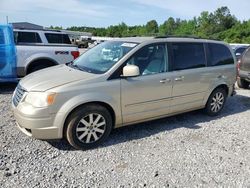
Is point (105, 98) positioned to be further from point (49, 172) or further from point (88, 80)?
point (49, 172)

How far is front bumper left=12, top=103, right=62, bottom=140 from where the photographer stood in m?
3.99

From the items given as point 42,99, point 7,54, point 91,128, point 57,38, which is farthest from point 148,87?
point 57,38

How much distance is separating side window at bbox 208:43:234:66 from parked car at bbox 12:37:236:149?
0.02m

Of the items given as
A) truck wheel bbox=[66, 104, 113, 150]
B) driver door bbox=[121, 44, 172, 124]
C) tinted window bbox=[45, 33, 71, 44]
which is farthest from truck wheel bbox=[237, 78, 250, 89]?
truck wheel bbox=[66, 104, 113, 150]

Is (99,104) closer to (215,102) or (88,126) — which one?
(88,126)

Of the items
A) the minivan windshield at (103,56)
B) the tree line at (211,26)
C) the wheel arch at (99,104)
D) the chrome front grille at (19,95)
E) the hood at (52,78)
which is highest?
the tree line at (211,26)

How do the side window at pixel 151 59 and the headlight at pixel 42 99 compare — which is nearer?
the headlight at pixel 42 99

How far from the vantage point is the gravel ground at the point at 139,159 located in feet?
11.7

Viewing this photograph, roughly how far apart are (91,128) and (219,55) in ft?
11.5

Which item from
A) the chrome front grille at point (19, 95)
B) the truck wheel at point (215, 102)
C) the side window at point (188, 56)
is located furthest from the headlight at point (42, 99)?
the truck wheel at point (215, 102)

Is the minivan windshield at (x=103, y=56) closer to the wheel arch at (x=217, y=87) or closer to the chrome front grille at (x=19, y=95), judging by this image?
the chrome front grille at (x=19, y=95)

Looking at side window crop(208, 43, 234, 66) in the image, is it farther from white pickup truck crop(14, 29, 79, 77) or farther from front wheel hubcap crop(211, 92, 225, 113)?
white pickup truck crop(14, 29, 79, 77)

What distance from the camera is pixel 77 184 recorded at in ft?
11.2

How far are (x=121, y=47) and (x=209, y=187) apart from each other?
109 inches
